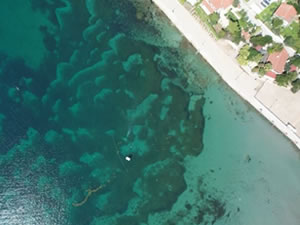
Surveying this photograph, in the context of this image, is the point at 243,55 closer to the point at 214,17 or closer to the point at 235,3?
the point at 214,17

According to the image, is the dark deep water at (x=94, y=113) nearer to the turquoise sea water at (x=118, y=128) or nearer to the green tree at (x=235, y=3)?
the turquoise sea water at (x=118, y=128)

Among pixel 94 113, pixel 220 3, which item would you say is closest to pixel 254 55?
pixel 220 3

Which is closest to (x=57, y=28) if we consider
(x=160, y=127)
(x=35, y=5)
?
(x=35, y=5)

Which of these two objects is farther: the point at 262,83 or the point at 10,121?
the point at 10,121

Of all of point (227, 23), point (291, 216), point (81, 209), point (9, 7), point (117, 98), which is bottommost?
point (81, 209)

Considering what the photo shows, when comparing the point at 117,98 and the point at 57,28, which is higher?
A: the point at 57,28

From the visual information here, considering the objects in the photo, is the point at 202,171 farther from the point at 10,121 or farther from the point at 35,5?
the point at 35,5
